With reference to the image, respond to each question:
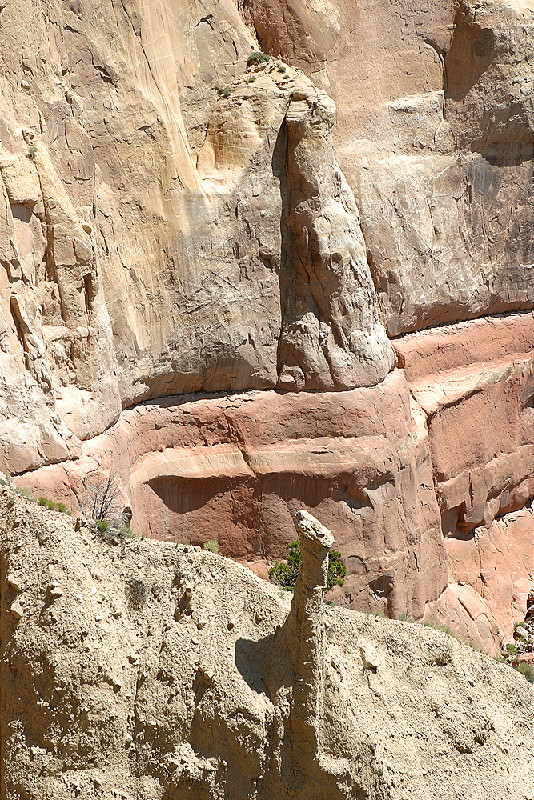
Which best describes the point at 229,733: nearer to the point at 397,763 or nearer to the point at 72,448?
the point at 397,763

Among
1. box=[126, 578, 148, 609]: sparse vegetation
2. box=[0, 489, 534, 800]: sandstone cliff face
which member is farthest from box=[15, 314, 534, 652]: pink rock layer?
box=[126, 578, 148, 609]: sparse vegetation

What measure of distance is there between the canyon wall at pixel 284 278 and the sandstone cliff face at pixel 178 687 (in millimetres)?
3350

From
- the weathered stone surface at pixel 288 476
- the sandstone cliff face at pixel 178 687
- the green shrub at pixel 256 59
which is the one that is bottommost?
the sandstone cliff face at pixel 178 687

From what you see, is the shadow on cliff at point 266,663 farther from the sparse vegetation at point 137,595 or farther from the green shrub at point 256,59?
the green shrub at point 256,59

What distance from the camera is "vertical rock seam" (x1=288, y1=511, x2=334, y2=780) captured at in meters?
11.1

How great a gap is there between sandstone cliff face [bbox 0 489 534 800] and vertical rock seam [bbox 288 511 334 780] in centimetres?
1

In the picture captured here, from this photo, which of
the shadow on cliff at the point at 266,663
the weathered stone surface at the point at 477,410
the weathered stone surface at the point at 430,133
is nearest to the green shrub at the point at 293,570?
the weathered stone surface at the point at 477,410

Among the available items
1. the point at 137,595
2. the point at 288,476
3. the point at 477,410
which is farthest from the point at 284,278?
the point at 137,595

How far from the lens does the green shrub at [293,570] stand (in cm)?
1816

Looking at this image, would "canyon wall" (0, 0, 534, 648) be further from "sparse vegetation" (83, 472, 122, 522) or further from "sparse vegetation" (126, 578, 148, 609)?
"sparse vegetation" (126, 578, 148, 609)

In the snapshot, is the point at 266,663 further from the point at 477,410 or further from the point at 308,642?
the point at 477,410

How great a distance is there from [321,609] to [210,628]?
44.1 inches

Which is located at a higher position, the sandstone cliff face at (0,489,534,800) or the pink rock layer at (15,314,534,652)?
the pink rock layer at (15,314,534,652)

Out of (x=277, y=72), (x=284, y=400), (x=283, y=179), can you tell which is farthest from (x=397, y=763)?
(x=277, y=72)
